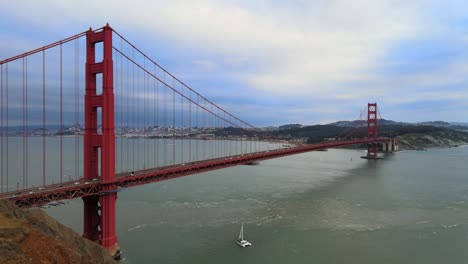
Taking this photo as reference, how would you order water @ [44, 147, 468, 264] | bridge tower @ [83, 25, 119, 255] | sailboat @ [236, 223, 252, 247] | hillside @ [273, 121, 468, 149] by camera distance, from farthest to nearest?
hillside @ [273, 121, 468, 149] → sailboat @ [236, 223, 252, 247] → water @ [44, 147, 468, 264] → bridge tower @ [83, 25, 119, 255]

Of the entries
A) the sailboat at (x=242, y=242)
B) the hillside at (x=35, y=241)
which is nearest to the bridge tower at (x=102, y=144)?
the hillside at (x=35, y=241)

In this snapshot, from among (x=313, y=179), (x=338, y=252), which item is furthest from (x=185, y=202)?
(x=313, y=179)

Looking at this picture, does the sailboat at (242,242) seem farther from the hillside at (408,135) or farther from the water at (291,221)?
the hillside at (408,135)

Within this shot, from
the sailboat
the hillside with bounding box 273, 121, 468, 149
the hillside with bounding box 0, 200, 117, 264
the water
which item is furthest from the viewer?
the hillside with bounding box 273, 121, 468, 149

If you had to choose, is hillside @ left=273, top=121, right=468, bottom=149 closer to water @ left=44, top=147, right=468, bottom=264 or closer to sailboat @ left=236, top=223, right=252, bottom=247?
water @ left=44, top=147, right=468, bottom=264

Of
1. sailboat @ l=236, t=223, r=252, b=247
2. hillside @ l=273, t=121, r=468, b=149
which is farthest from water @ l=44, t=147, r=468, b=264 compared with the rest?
hillside @ l=273, t=121, r=468, b=149

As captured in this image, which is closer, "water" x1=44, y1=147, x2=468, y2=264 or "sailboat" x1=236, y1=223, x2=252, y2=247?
"water" x1=44, y1=147, x2=468, y2=264

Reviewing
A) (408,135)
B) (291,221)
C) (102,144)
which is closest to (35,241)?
(102,144)
